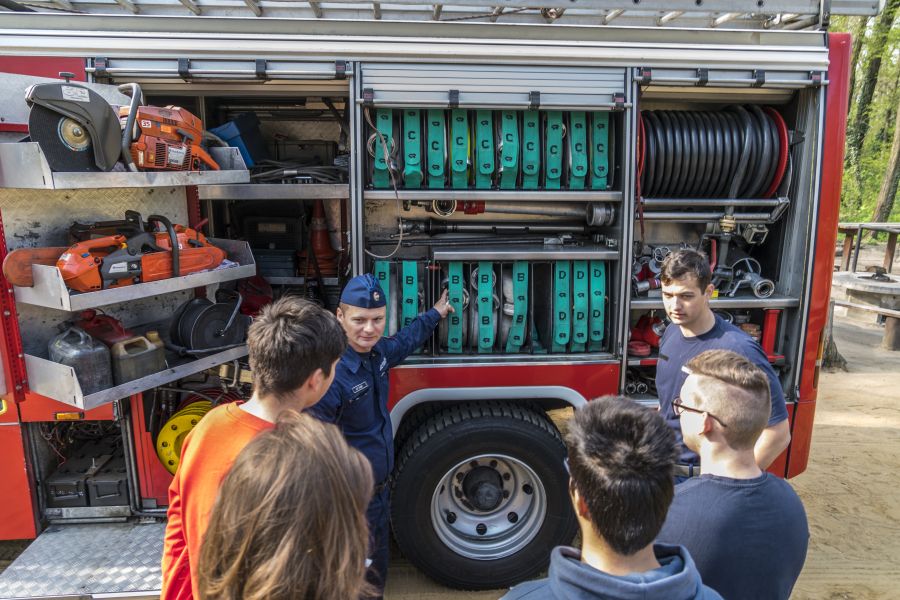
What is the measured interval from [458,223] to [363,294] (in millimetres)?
1117

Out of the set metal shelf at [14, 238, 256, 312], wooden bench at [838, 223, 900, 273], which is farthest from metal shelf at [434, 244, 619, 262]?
wooden bench at [838, 223, 900, 273]

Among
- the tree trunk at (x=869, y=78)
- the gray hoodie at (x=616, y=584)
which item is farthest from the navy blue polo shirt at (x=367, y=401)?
the tree trunk at (x=869, y=78)

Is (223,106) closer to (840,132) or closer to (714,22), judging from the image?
(714,22)

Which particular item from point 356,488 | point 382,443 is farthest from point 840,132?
point 356,488

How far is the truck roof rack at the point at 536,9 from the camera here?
2.93 metres

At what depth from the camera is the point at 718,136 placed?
3465mm

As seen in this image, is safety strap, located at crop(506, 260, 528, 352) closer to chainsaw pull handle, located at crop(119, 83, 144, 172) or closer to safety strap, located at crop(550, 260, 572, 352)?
safety strap, located at crop(550, 260, 572, 352)

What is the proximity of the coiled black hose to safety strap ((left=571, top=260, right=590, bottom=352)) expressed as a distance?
24.5 inches

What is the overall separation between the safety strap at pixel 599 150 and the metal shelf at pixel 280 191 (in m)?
1.39

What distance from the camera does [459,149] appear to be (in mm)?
3291

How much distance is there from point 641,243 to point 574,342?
70 cm

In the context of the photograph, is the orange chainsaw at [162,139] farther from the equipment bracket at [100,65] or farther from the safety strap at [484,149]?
the safety strap at [484,149]

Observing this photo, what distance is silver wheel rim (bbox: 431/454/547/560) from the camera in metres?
3.44

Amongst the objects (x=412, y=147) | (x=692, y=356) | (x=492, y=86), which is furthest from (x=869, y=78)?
(x=412, y=147)
